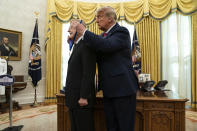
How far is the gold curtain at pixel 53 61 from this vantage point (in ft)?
18.0

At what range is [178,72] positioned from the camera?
16.7 feet

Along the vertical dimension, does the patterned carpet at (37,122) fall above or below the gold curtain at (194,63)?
below

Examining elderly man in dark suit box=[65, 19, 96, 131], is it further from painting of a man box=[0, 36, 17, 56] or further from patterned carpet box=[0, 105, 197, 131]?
painting of a man box=[0, 36, 17, 56]

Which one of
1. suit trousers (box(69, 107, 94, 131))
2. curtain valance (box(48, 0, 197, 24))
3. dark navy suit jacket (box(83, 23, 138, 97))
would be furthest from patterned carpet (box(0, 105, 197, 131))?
curtain valance (box(48, 0, 197, 24))

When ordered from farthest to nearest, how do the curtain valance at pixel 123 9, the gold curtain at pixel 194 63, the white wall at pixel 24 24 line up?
the curtain valance at pixel 123 9 < the white wall at pixel 24 24 < the gold curtain at pixel 194 63

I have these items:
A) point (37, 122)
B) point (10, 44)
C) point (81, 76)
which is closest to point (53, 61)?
point (10, 44)

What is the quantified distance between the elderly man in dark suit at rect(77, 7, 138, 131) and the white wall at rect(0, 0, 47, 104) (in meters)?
4.79

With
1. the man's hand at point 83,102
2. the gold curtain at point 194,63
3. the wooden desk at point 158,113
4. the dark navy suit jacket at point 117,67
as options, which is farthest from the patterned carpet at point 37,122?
the dark navy suit jacket at point 117,67

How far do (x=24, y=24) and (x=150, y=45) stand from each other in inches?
195

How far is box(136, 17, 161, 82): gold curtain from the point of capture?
5422 mm

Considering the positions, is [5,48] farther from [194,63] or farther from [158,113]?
[194,63]

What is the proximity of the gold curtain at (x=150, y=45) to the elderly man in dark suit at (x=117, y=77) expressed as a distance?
4548mm

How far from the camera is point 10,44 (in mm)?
4895

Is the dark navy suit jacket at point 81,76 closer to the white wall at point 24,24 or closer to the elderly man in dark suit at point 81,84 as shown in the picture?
the elderly man in dark suit at point 81,84
